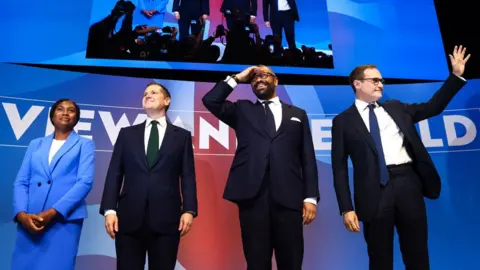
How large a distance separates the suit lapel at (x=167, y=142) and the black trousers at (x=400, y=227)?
1.27 meters

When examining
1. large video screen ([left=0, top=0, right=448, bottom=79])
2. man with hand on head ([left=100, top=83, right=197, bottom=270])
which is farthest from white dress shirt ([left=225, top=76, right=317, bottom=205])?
large video screen ([left=0, top=0, right=448, bottom=79])

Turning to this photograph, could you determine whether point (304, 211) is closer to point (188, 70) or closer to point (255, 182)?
point (255, 182)

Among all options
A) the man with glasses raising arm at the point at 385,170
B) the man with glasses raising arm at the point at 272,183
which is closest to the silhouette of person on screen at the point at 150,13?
the man with glasses raising arm at the point at 272,183

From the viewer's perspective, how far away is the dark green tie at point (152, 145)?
264 centimetres

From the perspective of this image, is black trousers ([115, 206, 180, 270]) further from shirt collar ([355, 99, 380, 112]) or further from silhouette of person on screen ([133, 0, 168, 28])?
silhouette of person on screen ([133, 0, 168, 28])

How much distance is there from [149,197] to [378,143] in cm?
138

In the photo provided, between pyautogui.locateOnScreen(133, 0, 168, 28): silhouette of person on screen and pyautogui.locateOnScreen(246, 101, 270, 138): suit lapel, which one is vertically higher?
pyautogui.locateOnScreen(133, 0, 168, 28): silhouette of person on screen

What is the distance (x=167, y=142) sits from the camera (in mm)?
2713

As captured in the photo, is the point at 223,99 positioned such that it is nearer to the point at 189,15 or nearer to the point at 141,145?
the point at 141,145

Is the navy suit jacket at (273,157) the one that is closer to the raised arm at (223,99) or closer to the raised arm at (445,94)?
the raised arm at (223,99)

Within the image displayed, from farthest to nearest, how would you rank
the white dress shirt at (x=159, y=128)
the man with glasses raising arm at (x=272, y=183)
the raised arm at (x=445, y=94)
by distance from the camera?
the white dress shirt at (x=159, y=128)
the raised arm at (x=445, y=94)
the man with glasses raising arm at (x=272, y=183)

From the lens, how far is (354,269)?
3.70 m

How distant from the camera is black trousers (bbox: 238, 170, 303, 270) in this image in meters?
2.43

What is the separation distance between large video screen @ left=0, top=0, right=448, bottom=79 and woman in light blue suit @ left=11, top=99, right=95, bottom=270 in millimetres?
1528
